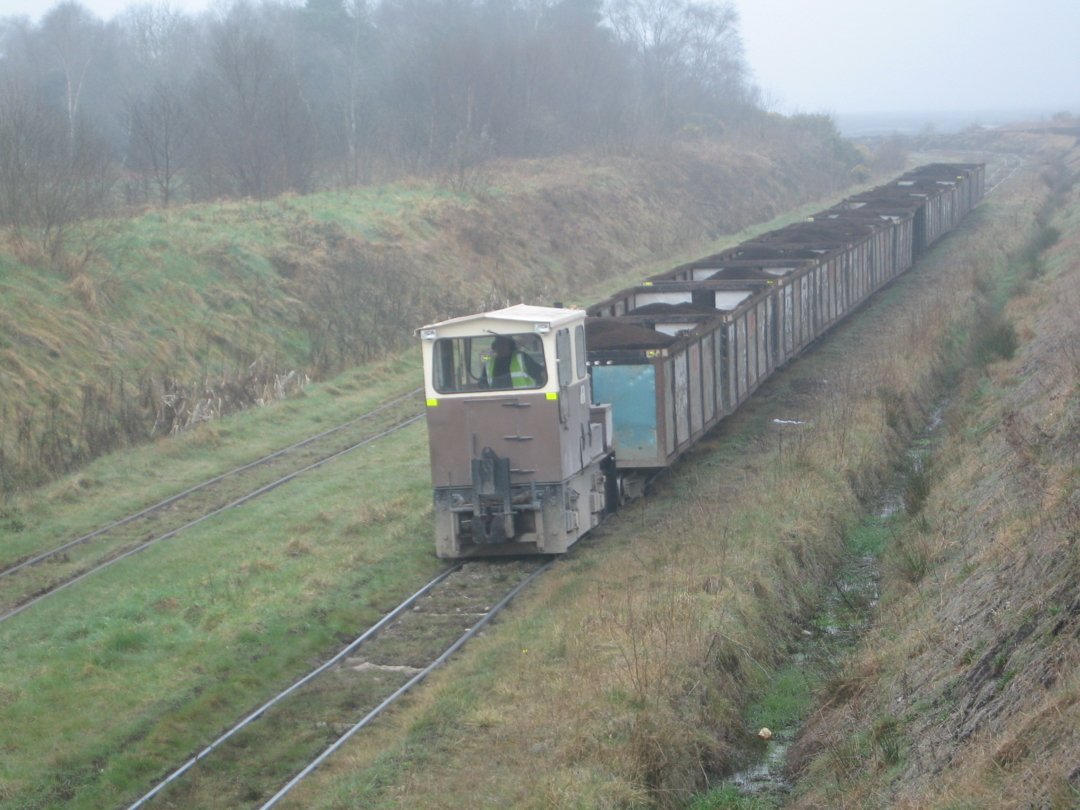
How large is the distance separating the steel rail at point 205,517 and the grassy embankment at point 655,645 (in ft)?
17.4

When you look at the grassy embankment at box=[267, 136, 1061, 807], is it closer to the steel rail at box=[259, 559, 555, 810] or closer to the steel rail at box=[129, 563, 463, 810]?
the steel rail at box=[259, 559, 555, 810]

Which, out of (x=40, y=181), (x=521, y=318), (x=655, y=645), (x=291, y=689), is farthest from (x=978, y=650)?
(x=40, y=181)

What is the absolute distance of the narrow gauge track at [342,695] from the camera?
28.9 ft

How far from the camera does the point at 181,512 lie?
1691 cm

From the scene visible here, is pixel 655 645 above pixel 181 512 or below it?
above

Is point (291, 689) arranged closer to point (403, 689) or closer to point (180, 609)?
point (403, 689)

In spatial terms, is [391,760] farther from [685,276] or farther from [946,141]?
[946,141]

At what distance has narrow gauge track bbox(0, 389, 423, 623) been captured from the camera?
46.0 feet

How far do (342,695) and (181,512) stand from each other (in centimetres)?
739

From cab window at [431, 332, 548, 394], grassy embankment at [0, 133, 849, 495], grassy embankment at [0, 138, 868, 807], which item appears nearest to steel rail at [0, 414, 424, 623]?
grassy embankment at [0, 138, 868, 807]

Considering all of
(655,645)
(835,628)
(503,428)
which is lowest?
(835,628)

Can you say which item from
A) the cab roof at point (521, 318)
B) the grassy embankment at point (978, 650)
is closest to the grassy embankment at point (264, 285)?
the cab roof at point (521, 318)

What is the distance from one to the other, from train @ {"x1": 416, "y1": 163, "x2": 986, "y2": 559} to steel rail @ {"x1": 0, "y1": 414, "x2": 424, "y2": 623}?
401 cm

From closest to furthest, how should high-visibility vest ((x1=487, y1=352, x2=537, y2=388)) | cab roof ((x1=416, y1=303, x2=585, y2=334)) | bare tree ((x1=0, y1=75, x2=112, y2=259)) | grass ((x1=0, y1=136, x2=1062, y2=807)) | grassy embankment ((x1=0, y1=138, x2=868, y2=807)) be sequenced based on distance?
grass ((x1=0, y1=136, x2=1062, y2=807)) → grassy embankment ((x1=0, y1=138, x2=868, y2=807)) → cab roof ((x1=416, y1=303, x2=585, y2=334)) → high-visibility vest ((x1=487, y1=352, x2=537, y2=388)) → bare tree ((x1=0, y1=75, x2=112, y2=259))
